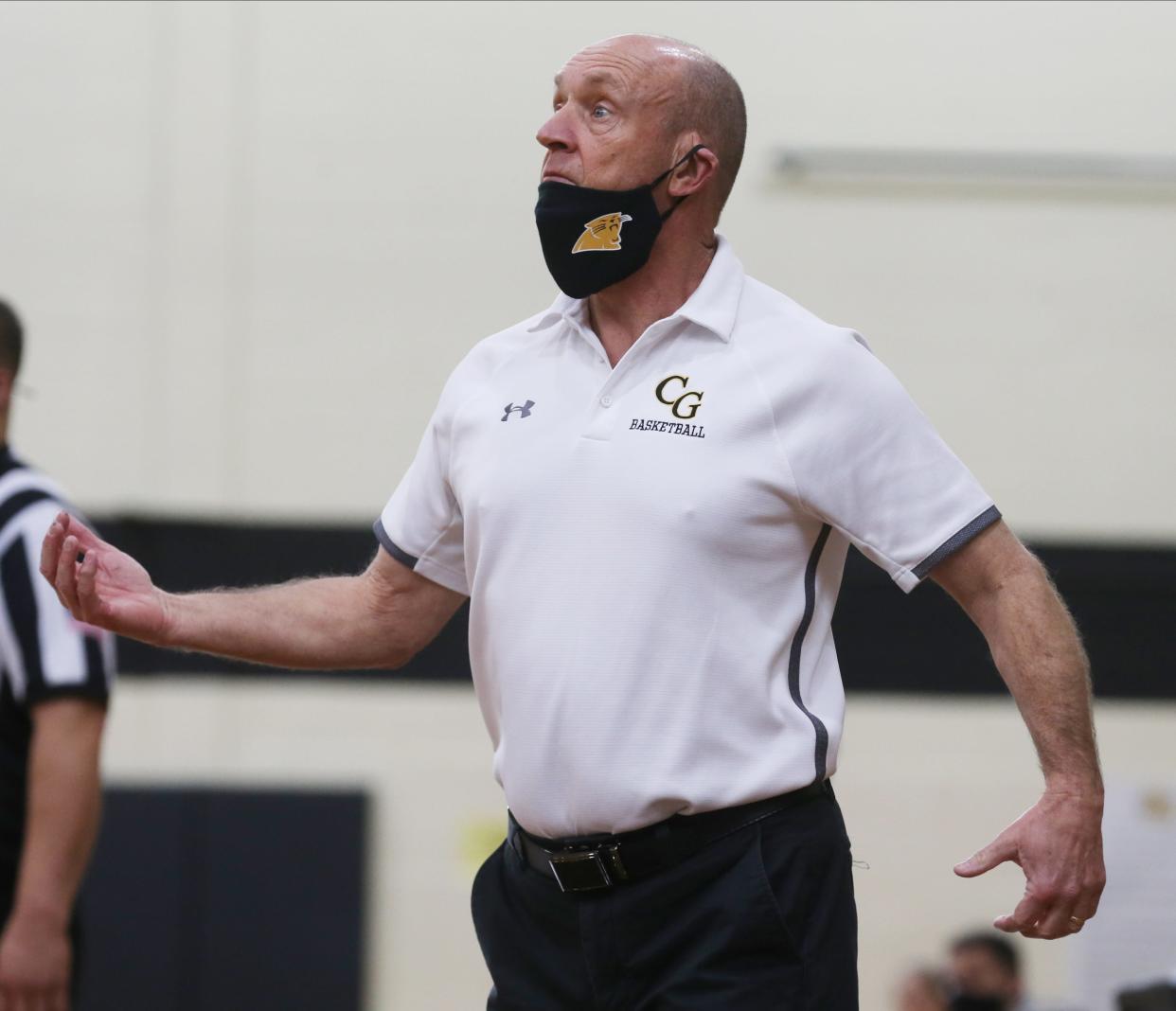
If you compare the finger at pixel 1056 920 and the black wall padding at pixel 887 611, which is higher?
the finger at pixel 1056 920

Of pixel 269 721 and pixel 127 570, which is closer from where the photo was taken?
pixel 127 570

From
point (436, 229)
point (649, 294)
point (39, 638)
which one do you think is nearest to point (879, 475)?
point (649, 294)

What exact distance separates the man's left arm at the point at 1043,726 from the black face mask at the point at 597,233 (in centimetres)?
52

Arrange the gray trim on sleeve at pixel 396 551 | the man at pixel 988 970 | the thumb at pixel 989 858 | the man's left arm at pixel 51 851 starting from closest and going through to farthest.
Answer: the thumb at pixel 989 858 → the gray trim on sleeve at pixel 396 551 → the man's left arm at pixel 51 851 → the man at pixel 988 970

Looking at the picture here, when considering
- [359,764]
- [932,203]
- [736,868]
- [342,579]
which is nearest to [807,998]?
[736,868]

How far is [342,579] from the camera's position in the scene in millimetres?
2234

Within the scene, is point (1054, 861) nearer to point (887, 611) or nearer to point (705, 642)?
point (705, 642)

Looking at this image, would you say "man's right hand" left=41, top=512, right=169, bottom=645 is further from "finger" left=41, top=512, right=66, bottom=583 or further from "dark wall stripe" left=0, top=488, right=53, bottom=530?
"dark wall stripe" left=0, top=488, right=53, bottom=530

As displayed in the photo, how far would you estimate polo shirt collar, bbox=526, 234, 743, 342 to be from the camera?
195 centimetres

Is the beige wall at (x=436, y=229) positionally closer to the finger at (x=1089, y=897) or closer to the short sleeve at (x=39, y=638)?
the short sleeve at (x=39, y=638)

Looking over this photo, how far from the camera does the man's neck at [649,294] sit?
204 cm

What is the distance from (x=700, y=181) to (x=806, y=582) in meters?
0.52

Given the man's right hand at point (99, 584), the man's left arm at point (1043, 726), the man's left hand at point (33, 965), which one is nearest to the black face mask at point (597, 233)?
the man's left arm at point (1043, 726)

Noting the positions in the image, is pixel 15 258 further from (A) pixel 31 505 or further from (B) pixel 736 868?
(B) pixel 736 868
